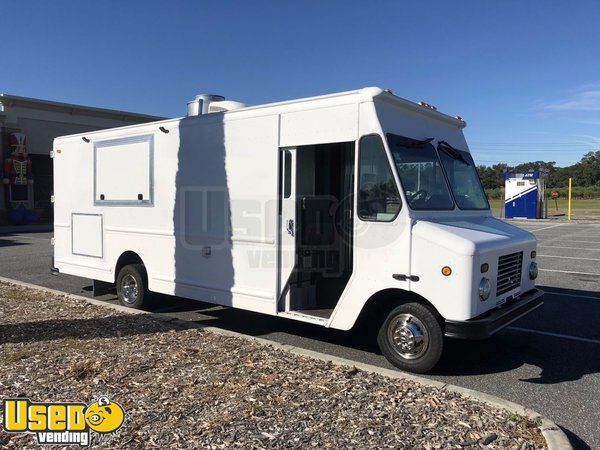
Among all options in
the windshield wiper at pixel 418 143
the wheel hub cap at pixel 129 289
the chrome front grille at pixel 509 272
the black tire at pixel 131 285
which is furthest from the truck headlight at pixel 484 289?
the wheel hub cap at pixel 129 289

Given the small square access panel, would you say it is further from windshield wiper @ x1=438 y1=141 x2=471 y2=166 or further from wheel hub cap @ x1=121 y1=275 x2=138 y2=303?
windshield wiper @ x1=438 y1=141 x2=471 y2=166

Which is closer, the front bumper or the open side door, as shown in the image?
the front bumper

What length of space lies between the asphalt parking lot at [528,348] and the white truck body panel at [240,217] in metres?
0.66

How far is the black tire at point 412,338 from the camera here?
15.8 ft

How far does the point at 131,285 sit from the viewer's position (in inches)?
302

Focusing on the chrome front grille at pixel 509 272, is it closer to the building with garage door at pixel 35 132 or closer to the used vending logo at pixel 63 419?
the used vending logo at pixel 63 419

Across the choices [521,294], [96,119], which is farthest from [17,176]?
[521,294]

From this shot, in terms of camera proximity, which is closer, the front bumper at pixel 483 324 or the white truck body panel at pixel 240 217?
the front bumper at pixel 483 324

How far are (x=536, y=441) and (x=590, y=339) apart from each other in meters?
3.41

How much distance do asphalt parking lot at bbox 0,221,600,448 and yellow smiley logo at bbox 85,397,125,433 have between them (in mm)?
2499

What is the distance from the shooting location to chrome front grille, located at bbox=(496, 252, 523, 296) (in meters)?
5.06

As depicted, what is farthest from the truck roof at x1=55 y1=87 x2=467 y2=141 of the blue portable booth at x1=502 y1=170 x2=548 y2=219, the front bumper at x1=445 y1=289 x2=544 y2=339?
the blue portable booth at x1=502 y1=170 x2=548 y2=219

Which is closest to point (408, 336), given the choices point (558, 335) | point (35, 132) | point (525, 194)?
point (558, 335)

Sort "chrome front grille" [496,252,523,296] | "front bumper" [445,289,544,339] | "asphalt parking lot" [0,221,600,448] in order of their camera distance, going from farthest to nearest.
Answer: "chrome front grille" [496,252,523,296], "front bumper" [445,289,544,339], "asphalt parking lot" [0,221,600,448]
